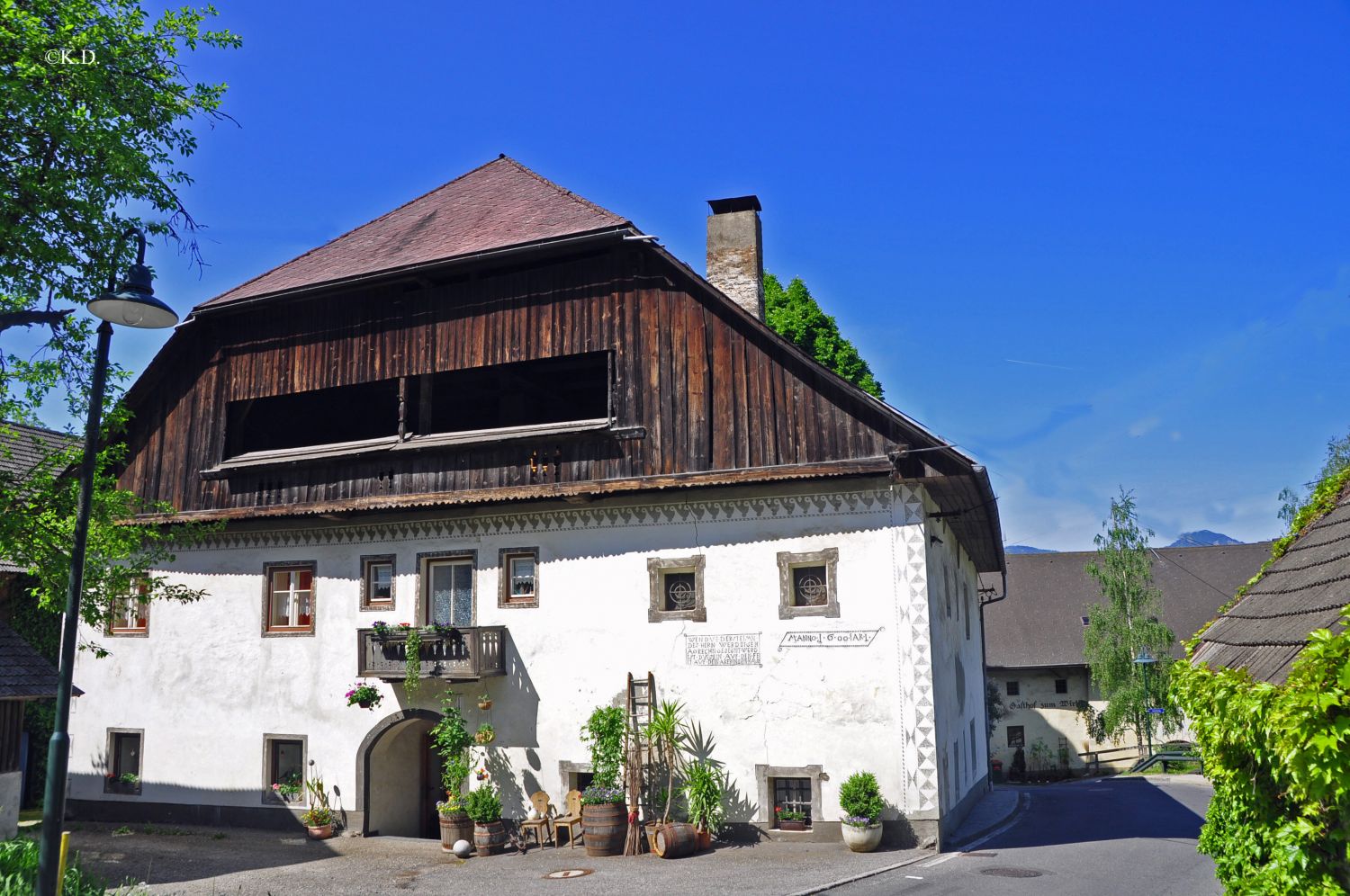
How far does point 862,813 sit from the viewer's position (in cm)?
1678

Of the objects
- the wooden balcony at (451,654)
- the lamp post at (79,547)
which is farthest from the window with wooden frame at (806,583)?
the lamp post at (79,547)

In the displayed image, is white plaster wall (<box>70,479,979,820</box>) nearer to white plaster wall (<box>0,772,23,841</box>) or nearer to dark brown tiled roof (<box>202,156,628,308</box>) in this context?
dark brown tiled roof (<box>202,156,628,308</box>)

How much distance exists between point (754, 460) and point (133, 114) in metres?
10.8

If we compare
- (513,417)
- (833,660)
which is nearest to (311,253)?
(513,417)

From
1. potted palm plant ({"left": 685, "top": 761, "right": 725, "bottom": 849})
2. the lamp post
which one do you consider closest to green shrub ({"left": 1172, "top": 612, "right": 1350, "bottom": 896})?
the lamp post

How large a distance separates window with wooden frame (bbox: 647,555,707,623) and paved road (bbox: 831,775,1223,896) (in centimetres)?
556

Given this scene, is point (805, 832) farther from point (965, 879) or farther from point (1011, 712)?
point (1011, 712)

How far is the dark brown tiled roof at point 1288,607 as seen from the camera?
528 centimetres

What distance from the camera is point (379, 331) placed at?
21859mm

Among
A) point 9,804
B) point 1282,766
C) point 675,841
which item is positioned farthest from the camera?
point 675,841

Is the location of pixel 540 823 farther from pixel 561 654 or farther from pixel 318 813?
pixel 318 813

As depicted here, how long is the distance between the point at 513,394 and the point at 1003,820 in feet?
46.1

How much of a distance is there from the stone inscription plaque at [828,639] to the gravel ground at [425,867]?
3.18 m

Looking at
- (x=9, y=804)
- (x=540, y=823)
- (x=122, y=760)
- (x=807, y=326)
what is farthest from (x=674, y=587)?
(x=807, y=326)
